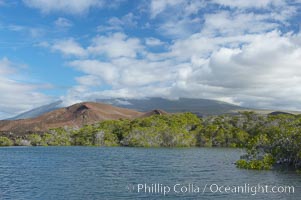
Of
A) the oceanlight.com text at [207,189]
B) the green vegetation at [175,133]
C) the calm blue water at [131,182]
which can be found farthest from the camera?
the green vegetation at [175,133]

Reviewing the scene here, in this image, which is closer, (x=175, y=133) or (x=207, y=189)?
(x=207, y=189)

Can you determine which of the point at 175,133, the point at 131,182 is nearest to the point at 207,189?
the point at 131,182

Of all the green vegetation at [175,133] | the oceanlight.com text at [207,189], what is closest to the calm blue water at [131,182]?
the oceanlight.com text at [207,189]

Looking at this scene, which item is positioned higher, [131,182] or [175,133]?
[175,133]

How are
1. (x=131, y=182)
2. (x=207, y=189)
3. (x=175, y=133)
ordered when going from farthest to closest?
(x=175, y=133)
(x=131, y=182)
(x=207, y=189)

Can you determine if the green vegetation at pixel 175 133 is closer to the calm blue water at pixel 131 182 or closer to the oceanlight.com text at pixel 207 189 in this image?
the calm blue water at pixel 131 182

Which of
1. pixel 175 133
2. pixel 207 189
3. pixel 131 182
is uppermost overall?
pixel 175 133

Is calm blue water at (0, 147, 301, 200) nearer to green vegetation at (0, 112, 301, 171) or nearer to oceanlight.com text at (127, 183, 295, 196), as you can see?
oceanlight.com text at (127, 183, 295, 196)

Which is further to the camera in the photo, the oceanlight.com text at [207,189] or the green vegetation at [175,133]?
the green vegetation at [175,133]

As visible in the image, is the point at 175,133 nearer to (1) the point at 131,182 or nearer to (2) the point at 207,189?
(1) the point at 131,182

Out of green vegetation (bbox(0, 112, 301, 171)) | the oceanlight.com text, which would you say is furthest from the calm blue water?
green vegetation (bbox(0, 112, 301, 171))

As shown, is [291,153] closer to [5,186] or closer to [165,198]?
[165,198]

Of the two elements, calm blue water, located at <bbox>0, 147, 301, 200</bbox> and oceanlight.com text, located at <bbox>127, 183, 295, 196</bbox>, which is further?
oceanlight.com text, located at <bbox>127, 183, 295, 196</bbox>

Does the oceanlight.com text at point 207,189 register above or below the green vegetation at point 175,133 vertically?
below
